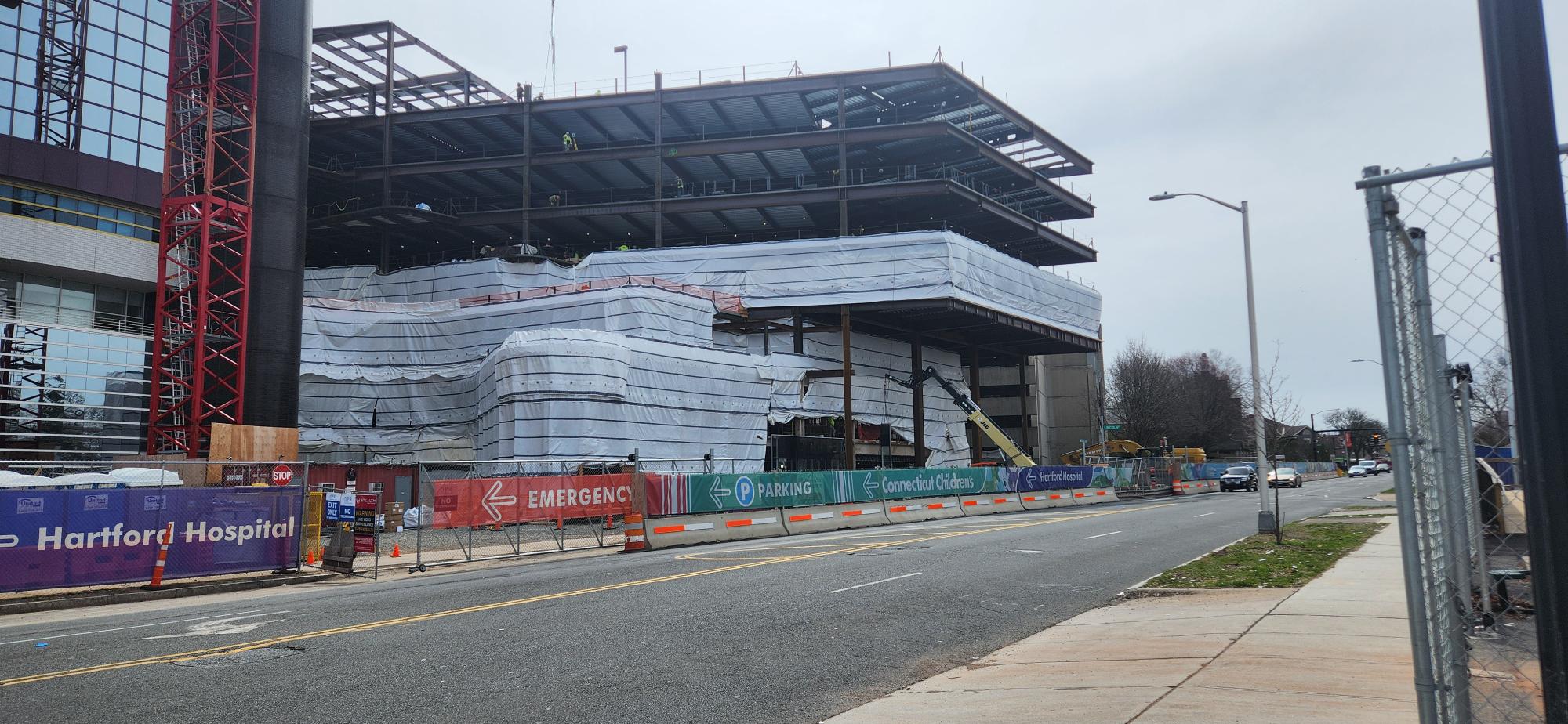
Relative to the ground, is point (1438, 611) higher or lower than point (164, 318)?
lower

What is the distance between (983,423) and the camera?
61031 millimetres

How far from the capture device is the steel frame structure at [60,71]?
43281 millimetres

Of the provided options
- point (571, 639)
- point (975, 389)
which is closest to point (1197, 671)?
point (571, 639)

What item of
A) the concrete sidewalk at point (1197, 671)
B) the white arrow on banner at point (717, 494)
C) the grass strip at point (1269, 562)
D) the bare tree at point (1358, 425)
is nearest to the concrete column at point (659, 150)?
the white arrow on banner at point (717, 494)

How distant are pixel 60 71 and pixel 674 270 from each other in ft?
103

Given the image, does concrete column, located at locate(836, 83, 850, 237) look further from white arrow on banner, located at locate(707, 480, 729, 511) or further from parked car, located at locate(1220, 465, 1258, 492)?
white arrow on banner, located at locate(707, 480, 729, 511)

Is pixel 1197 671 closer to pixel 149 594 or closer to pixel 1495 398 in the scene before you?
pixel 1495 398

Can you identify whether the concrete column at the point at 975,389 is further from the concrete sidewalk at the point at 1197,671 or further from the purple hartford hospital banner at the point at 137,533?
the concrete sidewalk at the point at 1197,671

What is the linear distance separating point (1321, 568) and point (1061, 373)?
102089mm

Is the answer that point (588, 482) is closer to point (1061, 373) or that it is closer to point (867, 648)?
point (867, 648)

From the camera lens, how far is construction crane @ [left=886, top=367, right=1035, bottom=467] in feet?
191

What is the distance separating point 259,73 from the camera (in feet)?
159

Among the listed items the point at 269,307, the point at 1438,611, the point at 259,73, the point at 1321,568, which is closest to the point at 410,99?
the point at 259,73

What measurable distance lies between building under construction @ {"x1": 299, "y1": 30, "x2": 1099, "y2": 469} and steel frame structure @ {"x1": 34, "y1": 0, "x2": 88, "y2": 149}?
16738 millimetres
